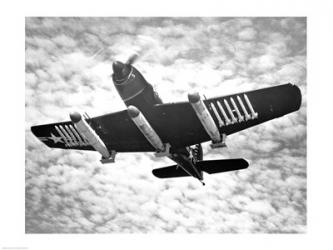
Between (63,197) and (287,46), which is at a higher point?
(287,46)

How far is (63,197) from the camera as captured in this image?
12.6 metres

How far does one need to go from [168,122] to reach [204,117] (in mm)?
1610

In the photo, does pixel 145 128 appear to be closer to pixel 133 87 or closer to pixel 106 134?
pixel 133 87

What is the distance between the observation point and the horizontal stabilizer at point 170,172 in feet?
49.6

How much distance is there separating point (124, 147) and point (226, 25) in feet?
16.6

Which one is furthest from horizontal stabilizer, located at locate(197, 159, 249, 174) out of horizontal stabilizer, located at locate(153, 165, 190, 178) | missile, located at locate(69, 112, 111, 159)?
missile, located at locate(69, 112, 111, 159)

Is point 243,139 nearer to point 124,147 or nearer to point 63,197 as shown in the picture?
point 124,147

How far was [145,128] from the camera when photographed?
1225 centimetres

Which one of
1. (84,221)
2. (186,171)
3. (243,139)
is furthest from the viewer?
(186,171)

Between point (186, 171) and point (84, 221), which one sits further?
point (186, 171)

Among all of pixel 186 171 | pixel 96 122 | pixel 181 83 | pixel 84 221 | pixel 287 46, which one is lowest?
pixel 84 221

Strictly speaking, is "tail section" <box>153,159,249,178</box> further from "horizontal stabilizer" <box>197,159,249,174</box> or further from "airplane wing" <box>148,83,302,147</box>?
"airplane wing" <box>148,83,302,147</box>

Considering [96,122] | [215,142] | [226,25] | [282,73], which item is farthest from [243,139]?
[96,122]

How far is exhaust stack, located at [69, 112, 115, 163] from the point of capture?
1209 centimetres
